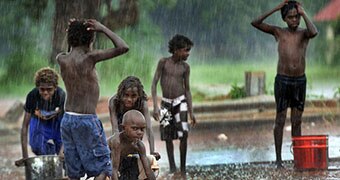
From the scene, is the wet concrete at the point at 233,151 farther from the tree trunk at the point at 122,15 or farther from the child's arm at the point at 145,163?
the tree trunk at the point at 122,15

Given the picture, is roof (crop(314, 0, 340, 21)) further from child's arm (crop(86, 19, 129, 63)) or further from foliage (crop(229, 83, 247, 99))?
child's arm (crop(86, 19, 129, 63))

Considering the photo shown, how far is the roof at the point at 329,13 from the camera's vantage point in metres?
23.3

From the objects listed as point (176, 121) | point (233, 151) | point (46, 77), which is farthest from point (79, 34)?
point (233, 151)

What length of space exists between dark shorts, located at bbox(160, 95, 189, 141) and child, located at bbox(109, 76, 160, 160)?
2.36m

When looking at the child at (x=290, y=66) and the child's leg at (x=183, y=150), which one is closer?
the child at (x=290, y=66)

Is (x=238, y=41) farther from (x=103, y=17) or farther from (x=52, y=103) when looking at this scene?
(x=52, y=103)

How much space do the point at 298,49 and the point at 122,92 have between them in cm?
291

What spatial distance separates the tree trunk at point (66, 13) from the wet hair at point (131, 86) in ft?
30.9

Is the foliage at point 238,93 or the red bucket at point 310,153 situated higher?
the foliage at point 238,93

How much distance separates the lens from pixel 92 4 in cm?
1742

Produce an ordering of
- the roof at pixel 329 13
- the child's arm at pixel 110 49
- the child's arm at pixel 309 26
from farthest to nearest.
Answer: the roof at pixel 329 13 < the child's arm at pixel 309 26 < the child's arm at pixel 110 49

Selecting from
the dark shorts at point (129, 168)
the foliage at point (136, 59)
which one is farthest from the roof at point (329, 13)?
the dark shorts at point (129, 168)

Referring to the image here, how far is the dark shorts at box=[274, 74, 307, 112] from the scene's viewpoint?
996cm

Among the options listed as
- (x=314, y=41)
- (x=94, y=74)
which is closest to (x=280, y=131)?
(x=94, y=74)
